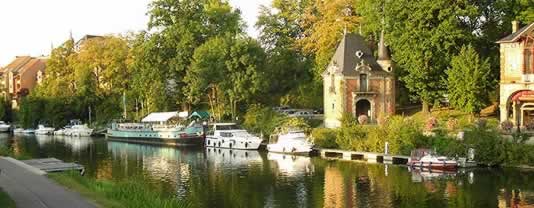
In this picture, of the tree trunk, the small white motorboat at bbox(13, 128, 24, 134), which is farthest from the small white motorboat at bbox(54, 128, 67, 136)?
the tree trunk

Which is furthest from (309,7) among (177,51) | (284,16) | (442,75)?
(442,75)

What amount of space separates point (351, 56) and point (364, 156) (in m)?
16.4

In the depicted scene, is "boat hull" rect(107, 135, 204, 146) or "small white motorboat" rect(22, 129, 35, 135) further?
"small white motorboat" rect(22, 129, 35, 135)

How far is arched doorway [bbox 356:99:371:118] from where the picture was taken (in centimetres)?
6283

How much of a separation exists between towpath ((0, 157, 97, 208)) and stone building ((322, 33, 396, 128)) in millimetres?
35482

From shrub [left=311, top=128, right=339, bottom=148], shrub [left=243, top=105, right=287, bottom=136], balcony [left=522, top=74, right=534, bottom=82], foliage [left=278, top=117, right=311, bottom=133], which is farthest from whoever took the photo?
shrub [left=243, top=105, right=287, bottom=136]

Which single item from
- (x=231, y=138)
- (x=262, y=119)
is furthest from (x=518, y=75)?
(x=231, y=138)

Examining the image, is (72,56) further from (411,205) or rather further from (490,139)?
(411,205)

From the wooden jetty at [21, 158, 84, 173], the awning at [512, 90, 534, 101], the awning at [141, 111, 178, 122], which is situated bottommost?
the wooden jetty at [21, 158, 84, 173]

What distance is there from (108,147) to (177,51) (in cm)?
1503

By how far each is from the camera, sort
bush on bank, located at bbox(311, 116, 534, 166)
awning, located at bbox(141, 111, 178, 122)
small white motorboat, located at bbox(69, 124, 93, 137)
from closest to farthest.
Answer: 1. bush on bank, located at bbox(311, 116, 534, 166)
2. awning, located at bbox(141, 111, 178, 122)
3. small white motorboat, located at bbox(69, 124, 93, 137)

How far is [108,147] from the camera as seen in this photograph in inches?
2724

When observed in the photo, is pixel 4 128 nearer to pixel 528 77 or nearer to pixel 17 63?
pixel 17 63

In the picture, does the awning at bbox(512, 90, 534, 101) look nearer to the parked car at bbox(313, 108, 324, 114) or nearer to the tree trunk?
the tree trunk
